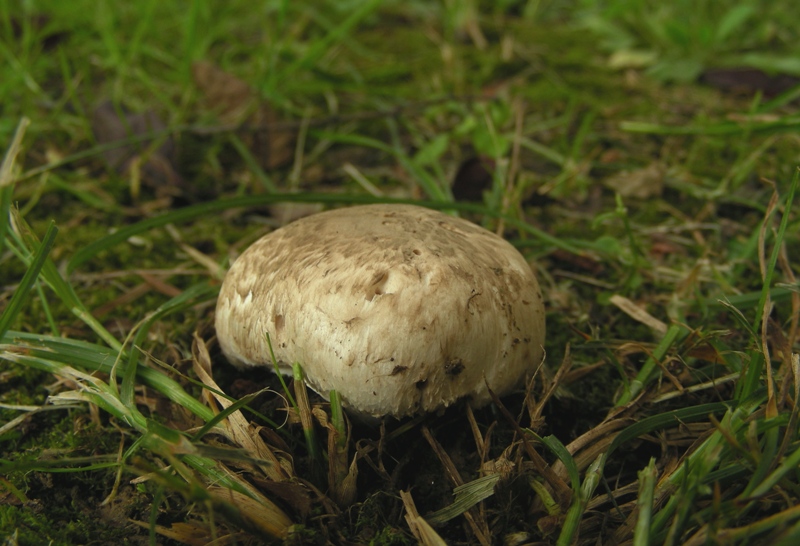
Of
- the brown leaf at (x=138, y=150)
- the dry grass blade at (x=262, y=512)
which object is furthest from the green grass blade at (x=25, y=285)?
the brown leaf at (x=138, y=150)

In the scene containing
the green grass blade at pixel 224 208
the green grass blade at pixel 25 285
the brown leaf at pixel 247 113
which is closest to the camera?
the green grass blade at pixel 25 285

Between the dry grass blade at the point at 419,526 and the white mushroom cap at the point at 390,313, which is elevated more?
the white mushroom cap at the point at 390,313

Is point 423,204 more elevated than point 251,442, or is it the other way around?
point 423,204

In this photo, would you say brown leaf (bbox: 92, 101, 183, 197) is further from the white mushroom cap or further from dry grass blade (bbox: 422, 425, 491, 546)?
dry grass blade (bbox: 422, 425, 491, 546)

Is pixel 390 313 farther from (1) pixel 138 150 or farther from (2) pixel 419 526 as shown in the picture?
(1) pixel 138 150

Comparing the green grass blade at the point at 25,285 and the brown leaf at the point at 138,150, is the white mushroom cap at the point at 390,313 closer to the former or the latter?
A: the green grass blade at the point at 25,285

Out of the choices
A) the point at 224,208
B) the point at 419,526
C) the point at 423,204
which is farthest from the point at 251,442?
the point at 423,204
